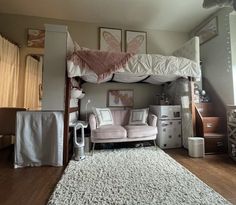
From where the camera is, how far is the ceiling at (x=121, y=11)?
3225 mm

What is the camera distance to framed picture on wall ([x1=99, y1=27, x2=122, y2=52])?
4.04 metres

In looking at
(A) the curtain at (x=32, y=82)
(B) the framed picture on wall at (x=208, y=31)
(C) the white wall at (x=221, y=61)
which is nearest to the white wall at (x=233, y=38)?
(C) the white wall at (x=221, y=61)

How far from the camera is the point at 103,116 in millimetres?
3504

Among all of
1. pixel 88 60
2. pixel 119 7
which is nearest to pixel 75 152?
pixel 88 60

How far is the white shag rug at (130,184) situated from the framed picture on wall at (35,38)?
2.85 metres

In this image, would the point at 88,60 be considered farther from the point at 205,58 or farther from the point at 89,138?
the point at 205,58

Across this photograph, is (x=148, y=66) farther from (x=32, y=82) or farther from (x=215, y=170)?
(x=32, y=82)

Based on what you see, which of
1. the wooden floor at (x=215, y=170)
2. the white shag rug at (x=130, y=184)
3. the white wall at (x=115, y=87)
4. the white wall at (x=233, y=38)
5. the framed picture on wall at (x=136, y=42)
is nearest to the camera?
the white shag rug at (x=130, y=184)

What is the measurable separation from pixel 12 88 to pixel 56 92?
1570 mm

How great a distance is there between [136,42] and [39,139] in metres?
3.24

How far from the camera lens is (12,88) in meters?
3.49

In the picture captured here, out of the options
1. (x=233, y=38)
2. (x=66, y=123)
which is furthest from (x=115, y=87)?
(x=233, y=38)

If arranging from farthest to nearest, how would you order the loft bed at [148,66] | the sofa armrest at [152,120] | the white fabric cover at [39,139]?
1. the sofa armrest at [152,120]
2. the loft bed at [148,66]
3. the white fabric cover at [39,139]

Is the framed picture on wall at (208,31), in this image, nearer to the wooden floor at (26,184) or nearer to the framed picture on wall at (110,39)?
the framed picture on wall at (110,39)
